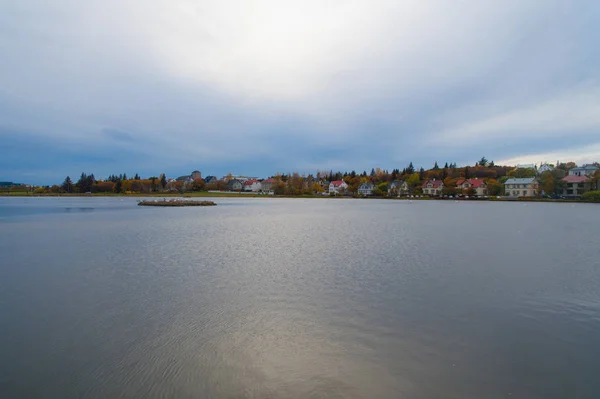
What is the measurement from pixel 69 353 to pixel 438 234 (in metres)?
18.5

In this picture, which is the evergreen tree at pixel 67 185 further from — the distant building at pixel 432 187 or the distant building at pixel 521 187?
the distant building at pixel 521 187

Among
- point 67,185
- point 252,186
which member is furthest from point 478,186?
point 67,185

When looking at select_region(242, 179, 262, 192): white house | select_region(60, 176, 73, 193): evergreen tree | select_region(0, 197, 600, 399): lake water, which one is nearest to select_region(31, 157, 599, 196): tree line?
select_region(60, 176, 73, 193): evergreen tree

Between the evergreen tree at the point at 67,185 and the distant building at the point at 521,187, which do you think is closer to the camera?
the distant building at the point at 521,187

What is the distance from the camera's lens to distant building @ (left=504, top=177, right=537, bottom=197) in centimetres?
8325

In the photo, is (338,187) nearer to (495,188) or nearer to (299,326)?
(495,188)

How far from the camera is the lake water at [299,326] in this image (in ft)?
14.5

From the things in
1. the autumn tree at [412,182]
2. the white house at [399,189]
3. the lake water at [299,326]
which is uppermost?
the autumn tree at [412,182]

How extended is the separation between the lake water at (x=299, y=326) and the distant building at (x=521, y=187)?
83.3m

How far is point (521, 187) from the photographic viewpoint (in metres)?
84.4

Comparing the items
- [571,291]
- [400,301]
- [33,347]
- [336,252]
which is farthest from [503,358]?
[336,252]

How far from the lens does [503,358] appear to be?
201 inches

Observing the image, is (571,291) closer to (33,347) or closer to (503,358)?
(503,358)

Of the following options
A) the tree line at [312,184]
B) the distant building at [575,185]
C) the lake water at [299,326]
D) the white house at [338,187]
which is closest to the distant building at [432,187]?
the tree line at [312,184]
